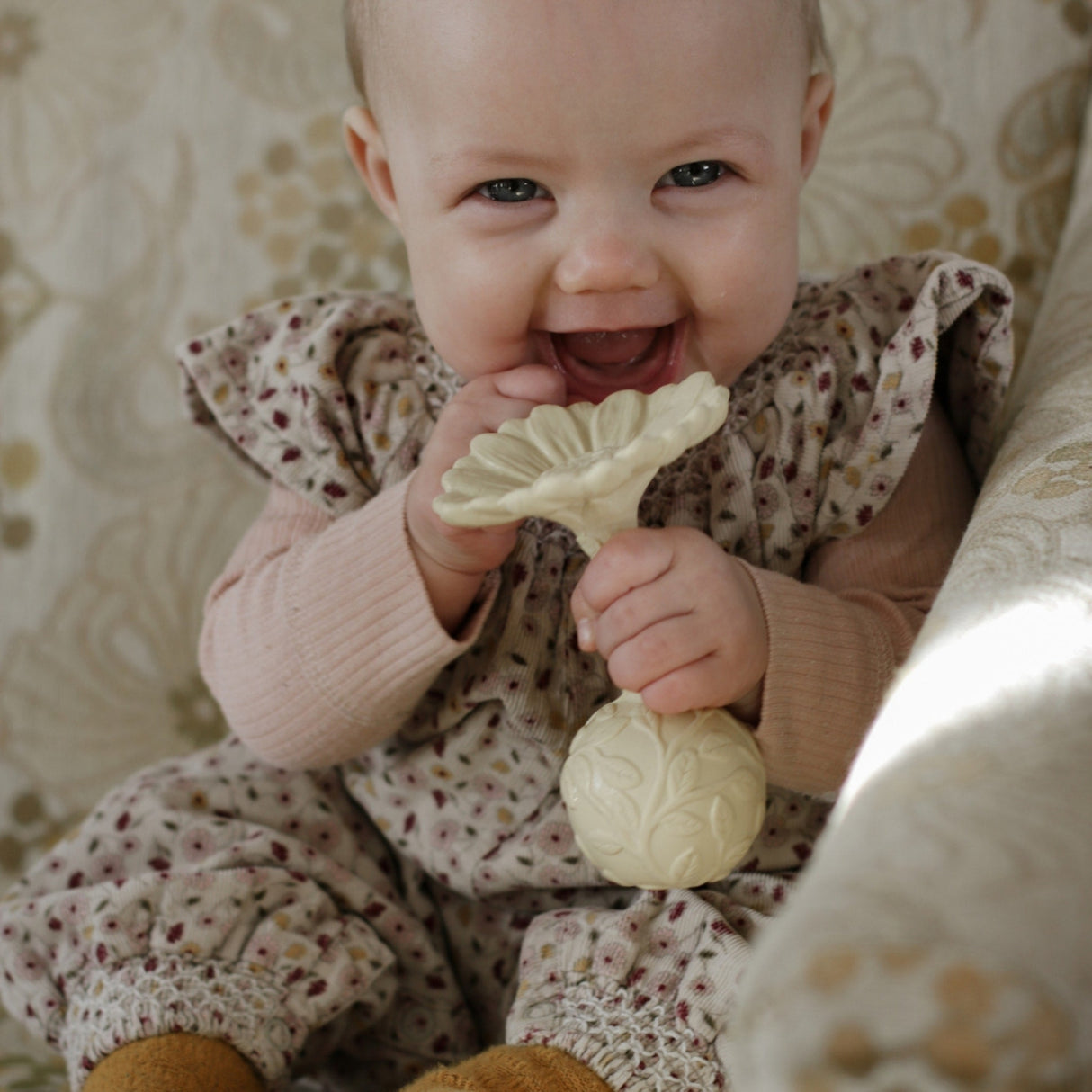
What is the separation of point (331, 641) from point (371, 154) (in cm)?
35

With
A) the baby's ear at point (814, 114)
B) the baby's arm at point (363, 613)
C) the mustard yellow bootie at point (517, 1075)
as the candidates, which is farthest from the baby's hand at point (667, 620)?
the baby's ear at point (814, 114)

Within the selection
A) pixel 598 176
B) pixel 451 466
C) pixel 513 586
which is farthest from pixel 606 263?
pixel 513 586

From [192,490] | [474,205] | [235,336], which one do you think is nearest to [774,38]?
[474,205]

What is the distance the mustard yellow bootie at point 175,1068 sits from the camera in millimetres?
713

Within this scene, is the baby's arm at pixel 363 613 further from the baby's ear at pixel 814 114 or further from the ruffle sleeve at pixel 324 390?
the baby's ear at pixel 814 114

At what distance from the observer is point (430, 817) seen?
92cm

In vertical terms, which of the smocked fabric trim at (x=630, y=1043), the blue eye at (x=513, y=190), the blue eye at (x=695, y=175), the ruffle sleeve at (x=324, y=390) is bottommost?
the smocked fabric trim at (x=630, y=1043)

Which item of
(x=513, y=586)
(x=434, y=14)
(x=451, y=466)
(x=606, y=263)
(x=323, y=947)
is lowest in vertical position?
(x=323, y=947)

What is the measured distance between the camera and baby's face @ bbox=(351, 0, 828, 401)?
0.67 metres

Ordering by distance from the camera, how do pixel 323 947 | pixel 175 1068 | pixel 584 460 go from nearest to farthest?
pixel 584 460 < pixel 175 1068 < pixel 323 947

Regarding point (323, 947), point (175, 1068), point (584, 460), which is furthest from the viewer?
point (323, 947)

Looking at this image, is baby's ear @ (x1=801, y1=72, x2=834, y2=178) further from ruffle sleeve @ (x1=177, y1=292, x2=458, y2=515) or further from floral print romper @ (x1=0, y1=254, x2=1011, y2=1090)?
ruffle sleeve @ (x1=177, y1=292, x2=458, y2=515)

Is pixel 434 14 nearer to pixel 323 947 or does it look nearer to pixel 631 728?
pixel 631 728

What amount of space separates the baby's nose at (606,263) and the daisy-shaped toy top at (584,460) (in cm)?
7
